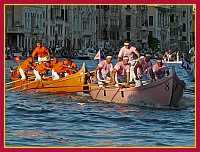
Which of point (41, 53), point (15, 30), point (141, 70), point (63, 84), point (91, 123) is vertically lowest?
point (91, 123)

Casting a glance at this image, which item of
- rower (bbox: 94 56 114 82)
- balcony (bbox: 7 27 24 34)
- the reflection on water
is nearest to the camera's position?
the reflection on water

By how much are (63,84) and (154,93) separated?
3.49 meters

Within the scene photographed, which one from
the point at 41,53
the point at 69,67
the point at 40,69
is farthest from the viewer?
the point at 41,53

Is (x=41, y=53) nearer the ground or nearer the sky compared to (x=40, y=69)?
nearer the sky

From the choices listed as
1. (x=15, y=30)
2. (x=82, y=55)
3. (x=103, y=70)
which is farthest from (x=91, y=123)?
(x=82, y=55)

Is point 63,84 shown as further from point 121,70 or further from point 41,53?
point 121,70

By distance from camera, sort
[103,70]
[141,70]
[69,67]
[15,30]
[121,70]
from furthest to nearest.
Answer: [15,30]
[69,67]
[103,70]
[121,70]
[141,70]

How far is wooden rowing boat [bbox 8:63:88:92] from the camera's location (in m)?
16.0

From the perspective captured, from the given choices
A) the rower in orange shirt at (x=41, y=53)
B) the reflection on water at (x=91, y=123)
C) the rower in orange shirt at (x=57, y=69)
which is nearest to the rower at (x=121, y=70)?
the reflection on water at (x=91, y=123)

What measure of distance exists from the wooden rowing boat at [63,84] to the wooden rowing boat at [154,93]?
193 cm

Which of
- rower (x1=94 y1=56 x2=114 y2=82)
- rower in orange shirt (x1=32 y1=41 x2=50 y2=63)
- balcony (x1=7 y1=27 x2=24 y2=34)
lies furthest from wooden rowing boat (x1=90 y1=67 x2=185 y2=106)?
balcony (x1=7 y1=27 x2=24 y2=34)

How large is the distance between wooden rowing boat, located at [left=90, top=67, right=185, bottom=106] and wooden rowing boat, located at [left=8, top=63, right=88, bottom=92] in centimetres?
193

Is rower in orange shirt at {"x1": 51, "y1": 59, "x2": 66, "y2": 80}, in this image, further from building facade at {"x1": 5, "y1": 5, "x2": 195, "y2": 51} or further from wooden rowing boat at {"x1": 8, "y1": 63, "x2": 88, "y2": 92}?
building facade at {"x1": 5, "y1": 5, "x2": 195, "y2": 51}

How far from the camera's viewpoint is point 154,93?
43.1ft
